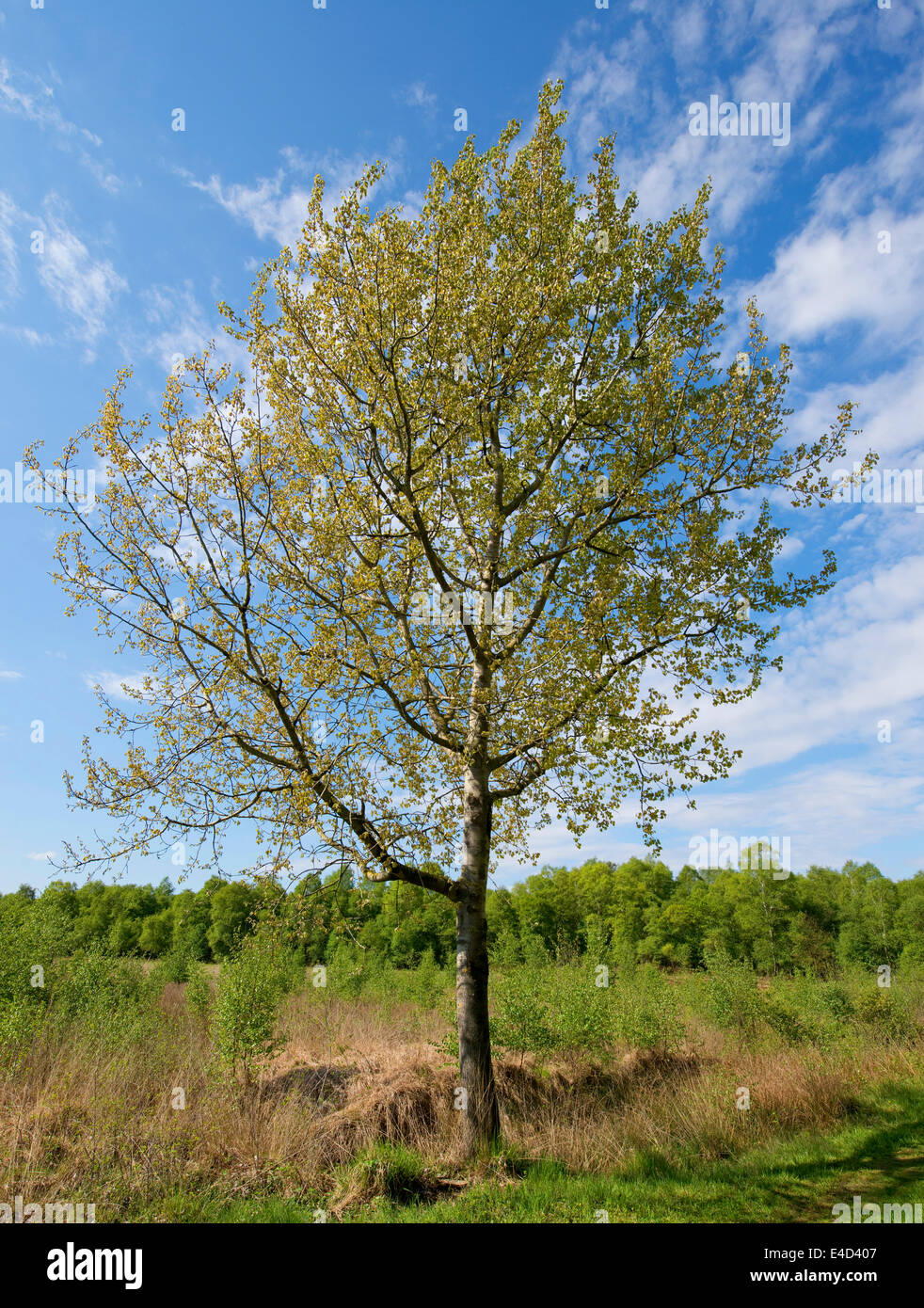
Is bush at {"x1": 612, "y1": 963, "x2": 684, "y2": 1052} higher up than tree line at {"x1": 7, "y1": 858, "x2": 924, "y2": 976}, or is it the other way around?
bush at {"x1": 612, "y1": 963, "x2": 684, "y2": 1052}

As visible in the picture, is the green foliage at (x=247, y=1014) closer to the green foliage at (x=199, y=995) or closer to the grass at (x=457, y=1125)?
the grass at (x=457, y=1125)

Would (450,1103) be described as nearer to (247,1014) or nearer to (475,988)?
(475,988)

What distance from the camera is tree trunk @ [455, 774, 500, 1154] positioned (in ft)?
26.8

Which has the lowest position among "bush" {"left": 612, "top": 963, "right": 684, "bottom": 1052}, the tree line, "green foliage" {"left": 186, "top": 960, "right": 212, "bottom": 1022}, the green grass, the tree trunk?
the tree line

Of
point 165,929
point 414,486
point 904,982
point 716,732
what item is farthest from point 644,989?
point 165,929

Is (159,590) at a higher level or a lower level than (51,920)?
higher

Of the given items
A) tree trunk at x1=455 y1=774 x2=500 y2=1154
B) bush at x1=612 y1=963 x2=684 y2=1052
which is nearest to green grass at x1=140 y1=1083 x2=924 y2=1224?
tree trunk at x1=455 y1=774 x2=500 y2=1154

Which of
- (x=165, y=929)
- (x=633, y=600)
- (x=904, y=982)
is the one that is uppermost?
(x=633, y=600)

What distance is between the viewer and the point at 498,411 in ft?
31.2

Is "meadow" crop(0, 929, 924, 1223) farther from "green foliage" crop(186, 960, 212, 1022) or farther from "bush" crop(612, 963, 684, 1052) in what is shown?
"green foliage" crop(186, 960, 212, 1022)

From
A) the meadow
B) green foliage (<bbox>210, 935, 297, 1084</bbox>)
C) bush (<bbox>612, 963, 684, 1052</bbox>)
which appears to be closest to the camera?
the meadow

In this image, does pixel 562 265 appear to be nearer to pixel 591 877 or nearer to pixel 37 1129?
pixel 37 1129
